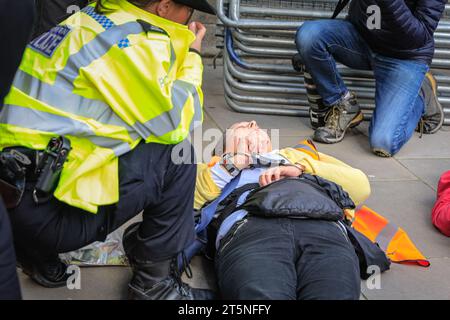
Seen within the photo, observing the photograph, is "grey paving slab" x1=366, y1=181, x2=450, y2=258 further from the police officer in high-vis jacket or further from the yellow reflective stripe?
the yellow reflective stripe

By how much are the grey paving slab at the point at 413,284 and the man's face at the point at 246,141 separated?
2.77 ft

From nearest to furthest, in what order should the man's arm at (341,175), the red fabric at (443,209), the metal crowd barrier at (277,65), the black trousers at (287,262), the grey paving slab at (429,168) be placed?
the black trousers at (287,262)
the man's arm at (341,175)
the red fabric at (443,209)
the grey paving slab at (429,168)
the metal crowd barrier at (277,65)

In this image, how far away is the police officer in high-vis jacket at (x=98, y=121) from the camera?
2.37m

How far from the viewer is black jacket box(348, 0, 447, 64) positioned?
4516 mm

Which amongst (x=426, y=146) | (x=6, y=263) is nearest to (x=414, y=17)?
(x=426, y=146)

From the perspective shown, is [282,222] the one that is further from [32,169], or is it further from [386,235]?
[32,169]

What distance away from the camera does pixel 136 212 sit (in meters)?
2.62

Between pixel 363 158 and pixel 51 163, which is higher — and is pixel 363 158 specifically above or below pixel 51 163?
below

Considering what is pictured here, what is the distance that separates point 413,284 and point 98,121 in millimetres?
1608

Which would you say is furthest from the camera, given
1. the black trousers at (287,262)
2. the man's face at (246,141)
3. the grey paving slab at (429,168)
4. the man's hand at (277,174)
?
the grey paving slab at (429,168)

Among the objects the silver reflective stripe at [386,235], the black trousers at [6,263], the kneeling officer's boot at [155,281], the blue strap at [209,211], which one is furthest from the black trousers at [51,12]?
the black trousers at [6,263]

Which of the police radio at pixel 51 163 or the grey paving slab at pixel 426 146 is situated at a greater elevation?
the police radio at pixel 51 163

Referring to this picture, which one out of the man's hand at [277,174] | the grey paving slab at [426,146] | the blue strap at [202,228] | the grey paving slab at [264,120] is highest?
the man's hand at [277,174]

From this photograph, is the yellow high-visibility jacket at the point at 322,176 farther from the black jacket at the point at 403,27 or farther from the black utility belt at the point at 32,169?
the black jacket at the point at 403,27
